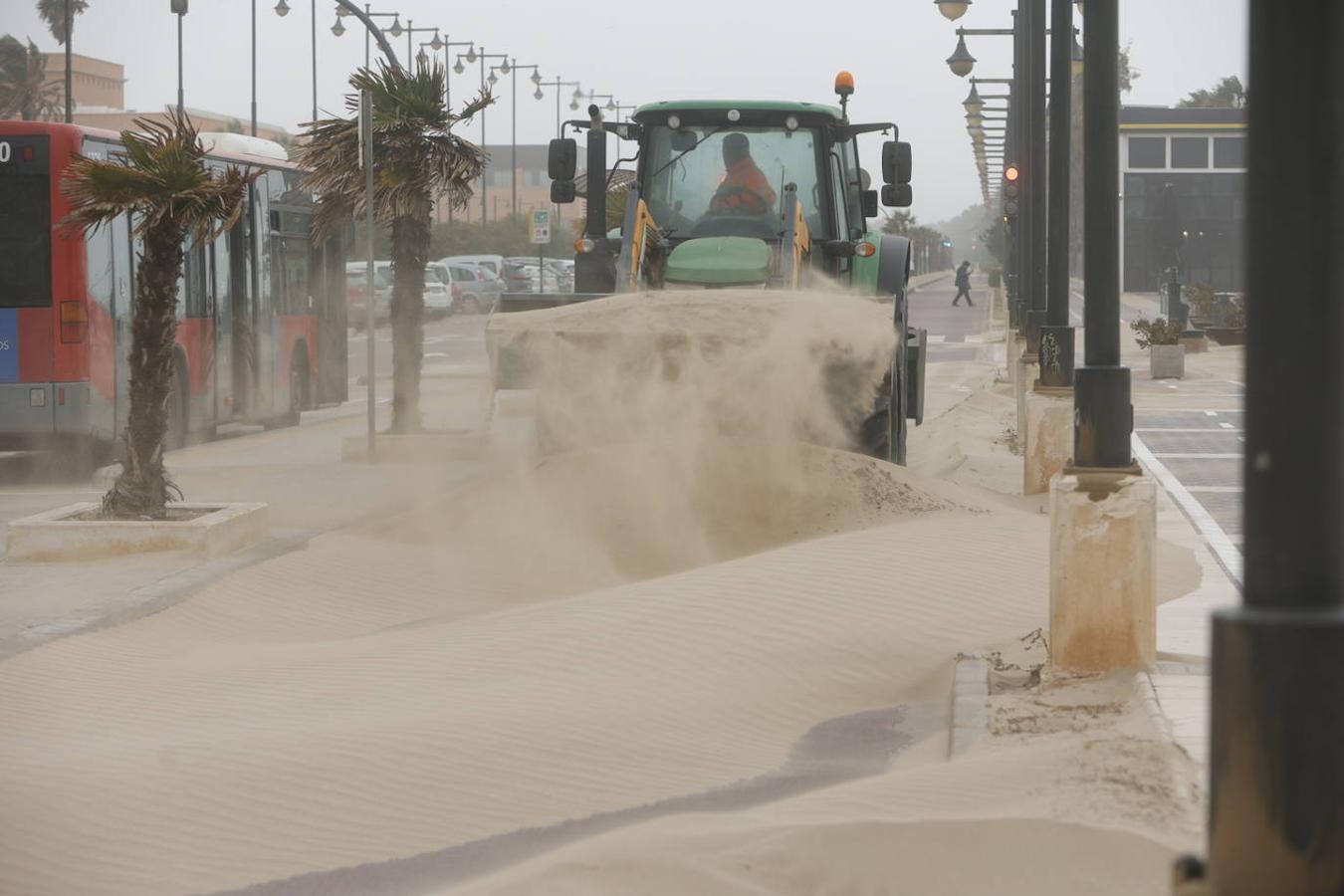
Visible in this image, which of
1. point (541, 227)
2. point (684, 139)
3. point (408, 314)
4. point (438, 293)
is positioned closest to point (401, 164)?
point (408, 314)

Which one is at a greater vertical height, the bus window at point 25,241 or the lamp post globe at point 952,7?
the lamp post globe at point 952,7

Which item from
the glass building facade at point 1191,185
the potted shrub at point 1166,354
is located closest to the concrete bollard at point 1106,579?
the potted shrub at point 1166,354

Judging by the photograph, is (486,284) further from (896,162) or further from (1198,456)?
(896,162)

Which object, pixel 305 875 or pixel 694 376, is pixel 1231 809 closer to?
pixel 305 875

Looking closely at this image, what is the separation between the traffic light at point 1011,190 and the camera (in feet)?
118

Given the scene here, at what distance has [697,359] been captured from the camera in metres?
12.7

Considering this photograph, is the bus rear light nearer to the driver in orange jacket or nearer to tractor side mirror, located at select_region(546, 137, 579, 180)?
tractor side mirror, located at select_region(546, 137, 579, 180)

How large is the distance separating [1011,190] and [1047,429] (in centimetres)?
2324

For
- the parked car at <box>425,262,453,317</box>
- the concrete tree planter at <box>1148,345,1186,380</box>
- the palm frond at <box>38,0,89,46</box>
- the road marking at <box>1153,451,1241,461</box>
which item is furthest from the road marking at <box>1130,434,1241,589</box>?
the palm frond at <box>38,0,89,46</box>

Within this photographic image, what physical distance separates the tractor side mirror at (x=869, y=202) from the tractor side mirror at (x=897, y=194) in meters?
0.65

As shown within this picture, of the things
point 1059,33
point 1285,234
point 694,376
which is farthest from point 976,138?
point 1285,234

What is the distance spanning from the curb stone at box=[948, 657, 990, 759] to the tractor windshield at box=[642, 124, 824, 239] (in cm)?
680

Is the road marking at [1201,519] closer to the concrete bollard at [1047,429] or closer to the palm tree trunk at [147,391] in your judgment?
the concrete bollard at [1047,429]

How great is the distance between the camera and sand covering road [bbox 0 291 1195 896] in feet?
18.6
